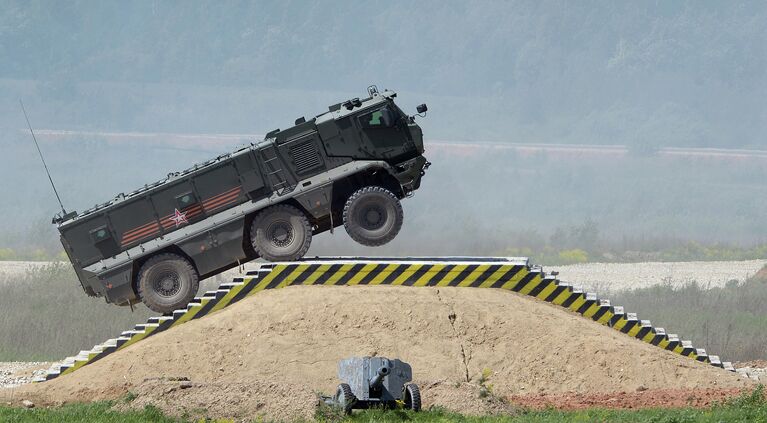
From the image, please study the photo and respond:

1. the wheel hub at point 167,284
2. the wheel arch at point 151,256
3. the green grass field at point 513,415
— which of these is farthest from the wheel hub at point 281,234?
the green grass field at point 513,415

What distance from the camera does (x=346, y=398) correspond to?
19.0m

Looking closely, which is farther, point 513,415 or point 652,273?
point 652,273

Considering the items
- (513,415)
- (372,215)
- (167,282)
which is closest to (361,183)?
(372,215)

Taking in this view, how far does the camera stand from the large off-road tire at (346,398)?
19.0 meters

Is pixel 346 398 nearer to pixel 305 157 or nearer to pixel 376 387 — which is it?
pixel 376 387

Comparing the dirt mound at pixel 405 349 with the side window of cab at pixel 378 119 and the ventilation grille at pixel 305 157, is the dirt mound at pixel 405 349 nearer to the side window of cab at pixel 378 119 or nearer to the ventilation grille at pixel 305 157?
the ventilation grille at pixel 305 157

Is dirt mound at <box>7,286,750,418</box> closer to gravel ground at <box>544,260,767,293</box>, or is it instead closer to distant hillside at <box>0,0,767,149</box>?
gravel ground at <box>544,260,767,293</box>

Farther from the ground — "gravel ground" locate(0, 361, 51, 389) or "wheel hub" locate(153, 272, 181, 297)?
"wheel hub" locate(153, 272, 181, 297)

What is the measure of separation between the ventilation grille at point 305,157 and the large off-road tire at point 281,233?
2.73ft

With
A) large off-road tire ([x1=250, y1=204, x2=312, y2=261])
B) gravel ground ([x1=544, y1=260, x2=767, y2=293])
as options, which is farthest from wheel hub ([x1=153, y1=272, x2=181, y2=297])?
gravel ground ([x1=544, y1=260, x2=767, y2=293])

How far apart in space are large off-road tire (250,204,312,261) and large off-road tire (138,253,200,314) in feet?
4.71

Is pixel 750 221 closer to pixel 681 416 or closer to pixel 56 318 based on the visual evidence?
pixel 56 318

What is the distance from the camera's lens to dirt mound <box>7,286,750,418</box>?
22922 millimetres

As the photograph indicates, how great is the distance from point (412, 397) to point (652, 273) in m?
30.2
